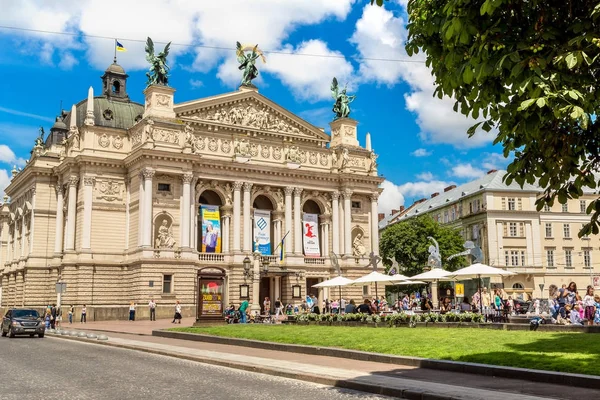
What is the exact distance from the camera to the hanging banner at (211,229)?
193 feet

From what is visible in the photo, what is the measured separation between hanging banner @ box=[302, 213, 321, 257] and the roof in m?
20.5

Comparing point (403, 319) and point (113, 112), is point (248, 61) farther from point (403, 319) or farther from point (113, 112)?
point (403, 319)

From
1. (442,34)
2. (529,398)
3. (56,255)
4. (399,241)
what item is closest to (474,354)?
(529,398)

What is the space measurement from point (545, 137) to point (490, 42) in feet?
5.75

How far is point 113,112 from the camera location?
2589 inches

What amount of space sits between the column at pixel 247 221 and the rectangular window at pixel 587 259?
48225mm

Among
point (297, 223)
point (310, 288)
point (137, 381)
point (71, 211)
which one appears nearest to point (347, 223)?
point (297, 223)

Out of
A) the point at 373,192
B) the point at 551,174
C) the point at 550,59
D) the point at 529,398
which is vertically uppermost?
the point at 373,192

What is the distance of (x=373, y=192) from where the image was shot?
68.6 metres

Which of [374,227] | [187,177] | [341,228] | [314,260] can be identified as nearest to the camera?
[187,177]

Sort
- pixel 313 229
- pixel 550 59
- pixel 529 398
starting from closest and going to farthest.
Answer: pixel 550 59 → pixel 529 398 → pixel 313 229

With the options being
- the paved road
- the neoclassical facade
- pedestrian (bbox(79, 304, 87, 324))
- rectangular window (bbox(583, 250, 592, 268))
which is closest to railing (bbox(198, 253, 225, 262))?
the neoclassical facade

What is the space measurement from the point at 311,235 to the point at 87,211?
22457 mm

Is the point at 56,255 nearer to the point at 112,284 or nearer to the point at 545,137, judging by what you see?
the point at 112,284
